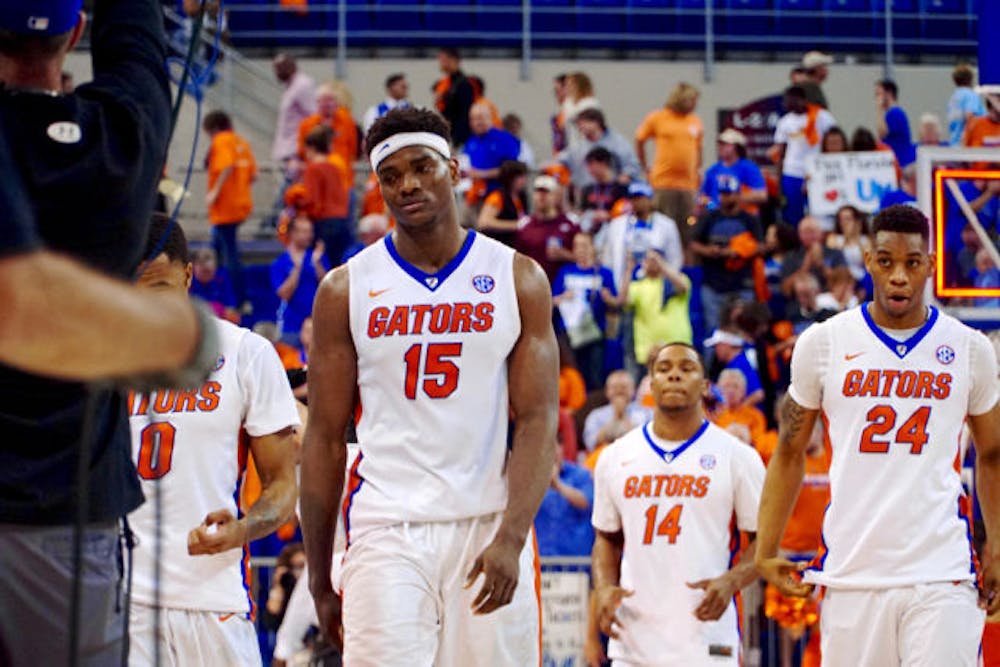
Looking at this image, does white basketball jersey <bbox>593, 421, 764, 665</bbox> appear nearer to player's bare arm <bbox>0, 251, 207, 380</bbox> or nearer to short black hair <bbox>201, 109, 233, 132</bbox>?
player's bare arm <bbox>0, 251, 207, 380</bbox>

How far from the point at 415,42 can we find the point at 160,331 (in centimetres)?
2378

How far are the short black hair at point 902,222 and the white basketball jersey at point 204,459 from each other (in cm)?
283

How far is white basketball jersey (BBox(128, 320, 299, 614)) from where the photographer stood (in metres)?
6.64

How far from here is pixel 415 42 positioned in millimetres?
26047

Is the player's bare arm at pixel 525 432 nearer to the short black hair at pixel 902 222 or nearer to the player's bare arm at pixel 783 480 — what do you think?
the player's bare arm at pixel 783 480

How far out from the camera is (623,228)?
16266 mm

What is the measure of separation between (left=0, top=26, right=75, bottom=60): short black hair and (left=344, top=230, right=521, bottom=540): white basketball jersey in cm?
292

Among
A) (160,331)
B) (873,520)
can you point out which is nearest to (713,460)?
(873,520)

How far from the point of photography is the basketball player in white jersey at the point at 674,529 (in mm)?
8672

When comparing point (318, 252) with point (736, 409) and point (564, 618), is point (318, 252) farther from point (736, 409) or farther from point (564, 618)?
point (564, 618)

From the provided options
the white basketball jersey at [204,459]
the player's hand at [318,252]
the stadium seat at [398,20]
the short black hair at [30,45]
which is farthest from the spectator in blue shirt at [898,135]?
the short black hair at [30,45]

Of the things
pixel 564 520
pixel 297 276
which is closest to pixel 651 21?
pixel 297 276

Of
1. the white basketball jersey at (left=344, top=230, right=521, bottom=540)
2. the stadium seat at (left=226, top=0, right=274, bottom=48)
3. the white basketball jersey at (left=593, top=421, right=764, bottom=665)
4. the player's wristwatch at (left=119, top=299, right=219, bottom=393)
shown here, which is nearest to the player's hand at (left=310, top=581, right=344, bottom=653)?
the white basketball jersey at (left=344, top=230, right=521, bottom=540)

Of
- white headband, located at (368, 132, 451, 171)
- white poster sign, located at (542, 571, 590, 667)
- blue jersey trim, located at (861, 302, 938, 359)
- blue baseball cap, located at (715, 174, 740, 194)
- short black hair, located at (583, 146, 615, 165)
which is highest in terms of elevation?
short black hair, located at (583, 146, 615, 165)
